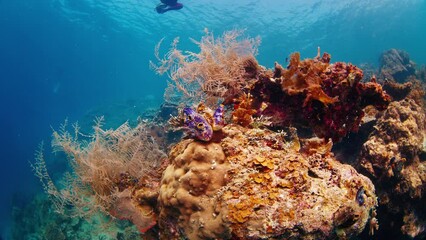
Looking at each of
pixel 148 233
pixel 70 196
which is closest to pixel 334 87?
pixel 148 233

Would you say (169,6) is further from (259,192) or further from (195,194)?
(259,192)

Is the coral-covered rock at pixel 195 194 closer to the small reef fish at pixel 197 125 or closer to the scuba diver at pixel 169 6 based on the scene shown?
the small reef fish at pixel 197 125

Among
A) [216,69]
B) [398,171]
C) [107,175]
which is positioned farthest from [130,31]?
[398,171]

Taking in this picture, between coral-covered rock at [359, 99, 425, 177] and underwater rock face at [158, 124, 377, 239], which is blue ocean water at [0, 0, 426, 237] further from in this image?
coral-covered rock at [359, 99, 425, 177]

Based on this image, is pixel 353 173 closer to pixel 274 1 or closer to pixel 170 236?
pixel 170 236

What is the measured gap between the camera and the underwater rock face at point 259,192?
228cm

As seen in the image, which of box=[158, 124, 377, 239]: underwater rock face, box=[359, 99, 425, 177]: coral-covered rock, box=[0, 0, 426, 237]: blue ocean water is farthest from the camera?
box=[0, 0, 426, 237]: blue ocean water

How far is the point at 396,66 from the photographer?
16.3 meters

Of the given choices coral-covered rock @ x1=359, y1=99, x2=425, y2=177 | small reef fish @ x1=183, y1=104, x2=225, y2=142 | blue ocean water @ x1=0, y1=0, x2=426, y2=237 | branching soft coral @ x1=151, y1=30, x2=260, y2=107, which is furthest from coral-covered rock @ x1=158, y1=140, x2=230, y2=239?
blue ocean water @ x1=0, y1=0, x2=426, y2=237

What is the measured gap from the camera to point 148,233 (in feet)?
11.6

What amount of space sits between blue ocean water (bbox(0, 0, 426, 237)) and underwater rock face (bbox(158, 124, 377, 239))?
76.6 feet

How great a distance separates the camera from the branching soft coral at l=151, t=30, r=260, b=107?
4676mm

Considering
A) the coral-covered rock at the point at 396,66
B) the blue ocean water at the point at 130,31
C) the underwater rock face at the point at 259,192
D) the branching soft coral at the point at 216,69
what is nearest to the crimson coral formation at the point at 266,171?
the underwater rock face at the point at 259,192

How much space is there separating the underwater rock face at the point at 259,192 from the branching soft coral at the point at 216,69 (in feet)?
5.49
